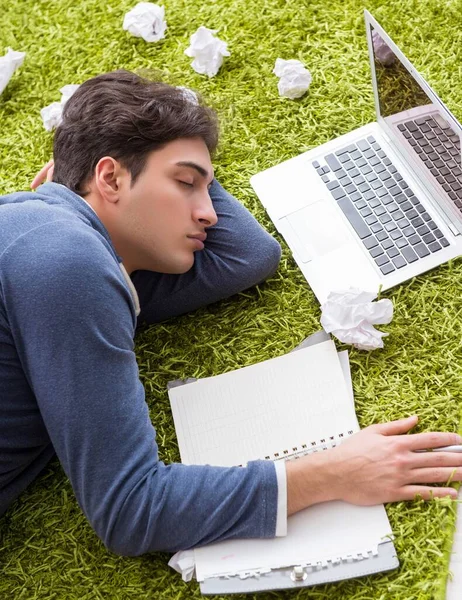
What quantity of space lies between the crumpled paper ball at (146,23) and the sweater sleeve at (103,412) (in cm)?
94

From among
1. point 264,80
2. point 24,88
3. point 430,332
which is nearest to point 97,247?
point 430,332

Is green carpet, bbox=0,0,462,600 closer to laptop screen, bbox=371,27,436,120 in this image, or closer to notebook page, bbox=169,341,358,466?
notebook page, bbox=169,341,358,466

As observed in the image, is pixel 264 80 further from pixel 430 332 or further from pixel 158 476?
pixel 158 476

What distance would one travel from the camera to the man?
129 centimetres

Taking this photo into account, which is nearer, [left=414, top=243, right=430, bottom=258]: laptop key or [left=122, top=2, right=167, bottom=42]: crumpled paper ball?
[left=414, top=243, right=430, bottom=258]: laptop key

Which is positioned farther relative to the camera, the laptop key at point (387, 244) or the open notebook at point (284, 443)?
the laptop key at point (387, 244)

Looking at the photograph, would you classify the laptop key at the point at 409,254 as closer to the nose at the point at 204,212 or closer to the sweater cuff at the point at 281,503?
the nose at the point at 204,212

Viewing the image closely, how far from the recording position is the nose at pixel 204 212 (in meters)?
1.52

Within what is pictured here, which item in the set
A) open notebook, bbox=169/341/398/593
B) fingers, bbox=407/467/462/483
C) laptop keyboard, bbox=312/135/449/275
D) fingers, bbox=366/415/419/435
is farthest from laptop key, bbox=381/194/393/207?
fingers, bbox=407/467/462/483

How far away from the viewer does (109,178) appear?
1513 mm

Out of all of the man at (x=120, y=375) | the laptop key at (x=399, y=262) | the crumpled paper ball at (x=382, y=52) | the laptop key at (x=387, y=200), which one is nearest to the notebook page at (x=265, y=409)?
the man at (x=120, y=375)

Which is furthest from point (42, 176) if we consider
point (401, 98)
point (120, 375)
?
point (401, 98)

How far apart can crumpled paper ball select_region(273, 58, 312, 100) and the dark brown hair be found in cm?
36

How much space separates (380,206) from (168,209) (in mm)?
455
